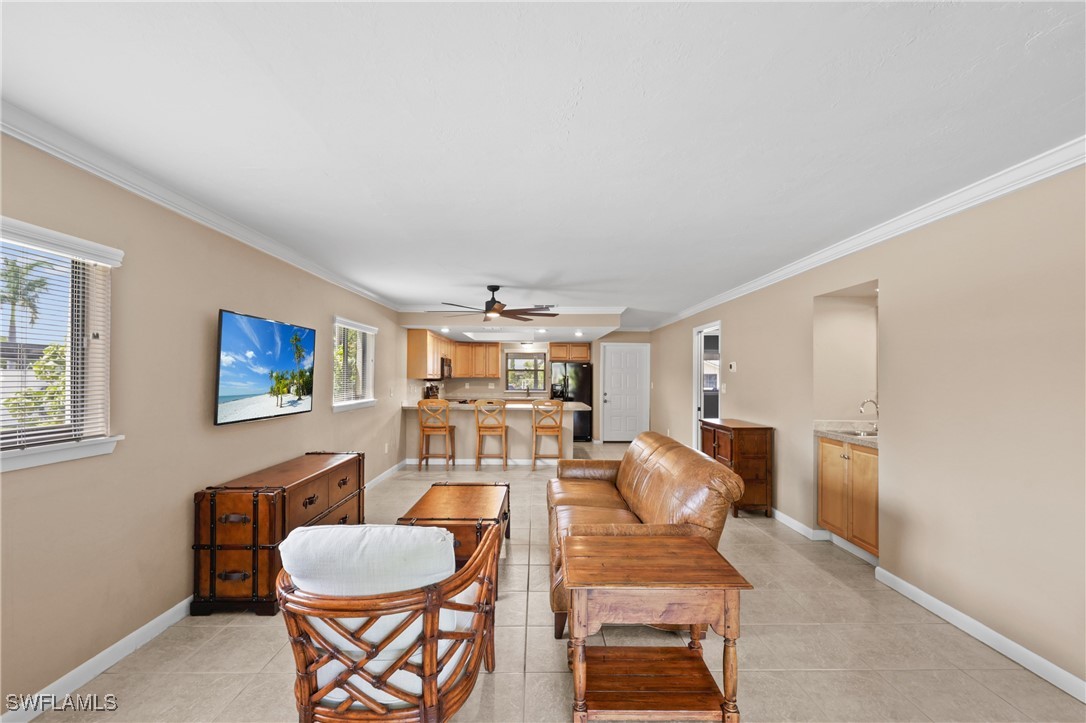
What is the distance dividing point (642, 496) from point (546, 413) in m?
3.48

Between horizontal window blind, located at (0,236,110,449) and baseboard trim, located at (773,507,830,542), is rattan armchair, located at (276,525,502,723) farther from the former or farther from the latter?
baseboard trim, located at (773,507,830,542)

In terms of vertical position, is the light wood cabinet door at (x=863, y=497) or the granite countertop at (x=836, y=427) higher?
the granite countertop at (x=836, y=427)

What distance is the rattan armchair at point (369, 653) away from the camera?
54.0 inches

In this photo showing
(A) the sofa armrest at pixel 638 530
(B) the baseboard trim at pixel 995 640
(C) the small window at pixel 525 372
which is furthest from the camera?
(C) the small window at pixel 525 372

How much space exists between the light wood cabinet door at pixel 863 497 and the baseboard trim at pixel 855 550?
12cm

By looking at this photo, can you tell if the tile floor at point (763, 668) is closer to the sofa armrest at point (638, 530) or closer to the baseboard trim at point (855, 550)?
the baseboard trim at point (855, 550)

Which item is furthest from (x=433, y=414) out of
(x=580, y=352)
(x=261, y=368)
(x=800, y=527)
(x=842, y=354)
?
(x=842, y=354)

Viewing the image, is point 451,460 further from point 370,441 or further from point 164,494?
point 164,494

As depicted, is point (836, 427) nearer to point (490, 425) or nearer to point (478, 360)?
point (490, 425)

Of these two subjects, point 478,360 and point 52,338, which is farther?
point 478,360

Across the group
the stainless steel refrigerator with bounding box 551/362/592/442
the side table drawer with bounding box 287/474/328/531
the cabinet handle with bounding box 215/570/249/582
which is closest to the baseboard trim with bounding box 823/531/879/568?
the side table drawer with bounding box 287/474/328/531

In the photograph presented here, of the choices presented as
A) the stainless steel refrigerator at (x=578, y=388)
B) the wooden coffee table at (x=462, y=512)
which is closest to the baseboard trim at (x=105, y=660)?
the wooden coffee table at (x=462, y=512)

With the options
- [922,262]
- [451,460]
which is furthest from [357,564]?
[451,460]

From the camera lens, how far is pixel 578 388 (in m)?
9.27
